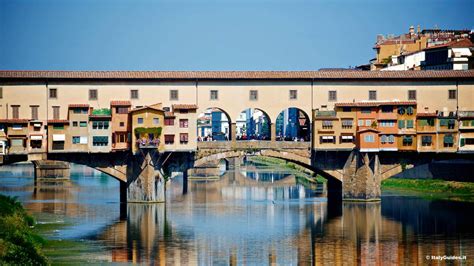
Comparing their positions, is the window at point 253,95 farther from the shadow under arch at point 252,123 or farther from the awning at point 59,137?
the shadow under arch at point 252,123

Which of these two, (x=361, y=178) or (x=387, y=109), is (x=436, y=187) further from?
(x=387, y=109)

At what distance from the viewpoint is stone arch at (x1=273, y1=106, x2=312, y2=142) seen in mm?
69550

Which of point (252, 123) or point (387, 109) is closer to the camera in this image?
point (387, 109)

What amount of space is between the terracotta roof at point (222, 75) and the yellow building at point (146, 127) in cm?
226

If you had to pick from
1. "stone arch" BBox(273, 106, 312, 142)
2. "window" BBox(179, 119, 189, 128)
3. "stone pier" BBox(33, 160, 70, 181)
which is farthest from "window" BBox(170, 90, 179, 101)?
"stone pier" BBox(33, 160, 70, 181)

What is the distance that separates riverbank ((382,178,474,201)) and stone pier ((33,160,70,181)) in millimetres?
28251

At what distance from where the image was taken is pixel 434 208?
207ft

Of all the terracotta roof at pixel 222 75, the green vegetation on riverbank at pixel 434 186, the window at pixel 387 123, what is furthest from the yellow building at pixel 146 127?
the green vegetation on riverbank at pixel 434 186

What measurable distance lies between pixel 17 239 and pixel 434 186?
39.2 m

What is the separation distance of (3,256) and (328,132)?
33266 mm

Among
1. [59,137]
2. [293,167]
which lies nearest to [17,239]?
[59,137]

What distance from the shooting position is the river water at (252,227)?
4516 cm

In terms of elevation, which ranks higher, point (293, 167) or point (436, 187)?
point (293, 167)

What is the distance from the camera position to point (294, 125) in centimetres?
11106
